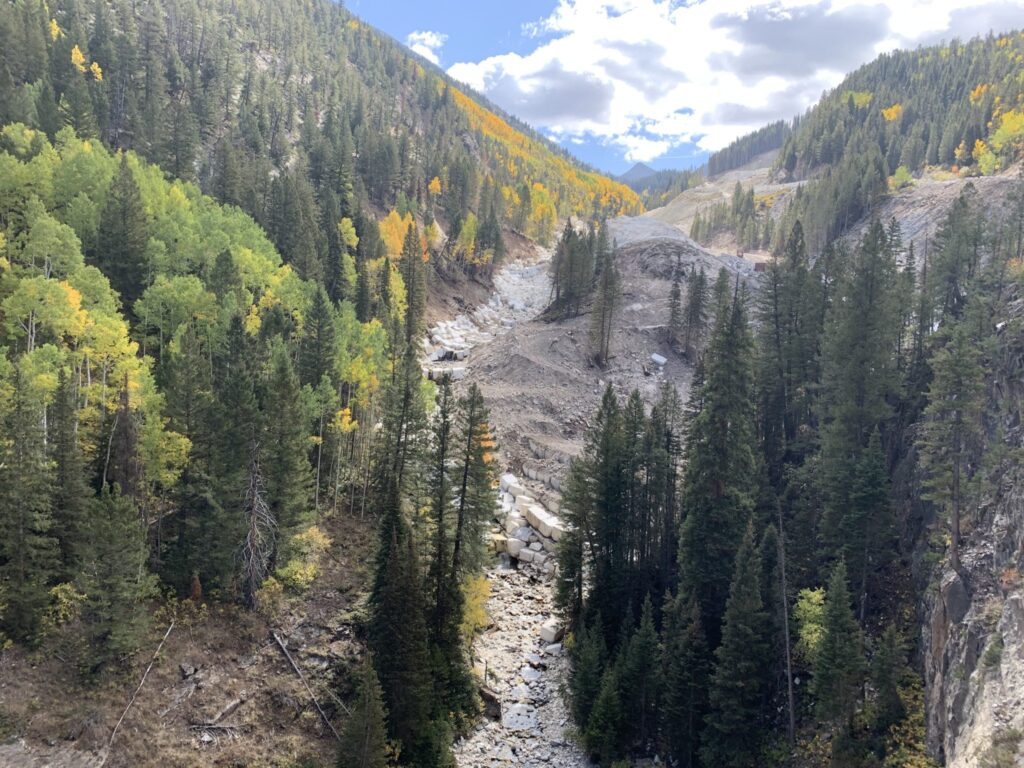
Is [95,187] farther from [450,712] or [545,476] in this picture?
[450,712]

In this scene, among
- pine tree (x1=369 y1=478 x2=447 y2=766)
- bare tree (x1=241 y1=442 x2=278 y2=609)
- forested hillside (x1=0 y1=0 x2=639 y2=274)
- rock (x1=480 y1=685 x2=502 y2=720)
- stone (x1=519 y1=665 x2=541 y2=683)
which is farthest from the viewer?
forested hillside (x1=0 y1=0 x2=639 y2=274)

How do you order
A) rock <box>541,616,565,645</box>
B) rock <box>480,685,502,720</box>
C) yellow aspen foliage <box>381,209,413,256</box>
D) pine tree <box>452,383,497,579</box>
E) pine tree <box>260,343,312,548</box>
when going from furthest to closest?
yellow aspen foliage <box>381,209,413,256</box> < rock <box>541,616,565,645</box> < pine tree <box>452,383,497,579</box> < pine tree <box>260,343,312,548</box> < rock <box>480,685,502,720</box>

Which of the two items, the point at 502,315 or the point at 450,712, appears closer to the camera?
the point at 450,712

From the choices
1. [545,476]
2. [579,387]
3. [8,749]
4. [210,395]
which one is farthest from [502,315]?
[8,749]

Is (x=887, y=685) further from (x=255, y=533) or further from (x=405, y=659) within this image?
(x=255, y=533)

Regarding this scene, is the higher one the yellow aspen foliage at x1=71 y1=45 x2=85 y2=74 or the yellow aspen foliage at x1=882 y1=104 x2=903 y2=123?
the yellow aspen foliage at x1=882 y1=104 x2=903 y2=123

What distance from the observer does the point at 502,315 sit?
112m

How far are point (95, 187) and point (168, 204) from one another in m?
6.36

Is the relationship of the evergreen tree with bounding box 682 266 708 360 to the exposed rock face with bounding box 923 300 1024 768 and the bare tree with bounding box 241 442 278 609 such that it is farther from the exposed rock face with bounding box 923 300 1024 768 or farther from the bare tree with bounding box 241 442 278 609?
the bare tree with bounding box 241 442 278 609

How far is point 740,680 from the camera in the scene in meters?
31.2

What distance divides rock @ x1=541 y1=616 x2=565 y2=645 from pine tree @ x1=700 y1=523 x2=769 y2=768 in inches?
490

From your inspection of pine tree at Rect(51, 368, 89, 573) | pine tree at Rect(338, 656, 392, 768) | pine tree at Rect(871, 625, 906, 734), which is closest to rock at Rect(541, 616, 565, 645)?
pine tree at Rect(338, 656, 392, 768)

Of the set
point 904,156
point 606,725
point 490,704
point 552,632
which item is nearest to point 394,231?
point 552,632

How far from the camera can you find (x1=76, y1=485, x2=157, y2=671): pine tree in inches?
1133
